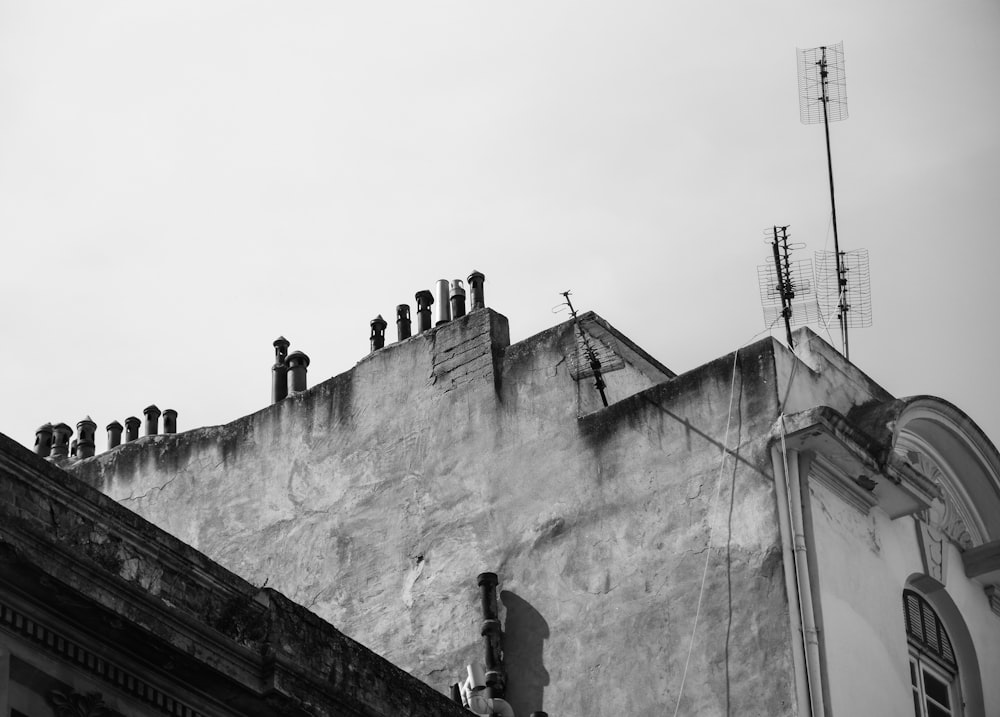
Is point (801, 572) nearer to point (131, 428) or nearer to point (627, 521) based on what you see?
point (627, 521)

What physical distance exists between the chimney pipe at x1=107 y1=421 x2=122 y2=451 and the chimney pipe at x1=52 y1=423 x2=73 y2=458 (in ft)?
2.07

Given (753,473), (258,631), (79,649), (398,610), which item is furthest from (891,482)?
(79,649)

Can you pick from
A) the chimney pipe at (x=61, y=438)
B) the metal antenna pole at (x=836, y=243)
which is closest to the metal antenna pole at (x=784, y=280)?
the metal antenna pole at (x=836, y=243)

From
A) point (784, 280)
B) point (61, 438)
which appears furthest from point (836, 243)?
point (61, 438)

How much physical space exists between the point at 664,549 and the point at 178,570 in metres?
6.33

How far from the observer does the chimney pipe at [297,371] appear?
1784 centimetres

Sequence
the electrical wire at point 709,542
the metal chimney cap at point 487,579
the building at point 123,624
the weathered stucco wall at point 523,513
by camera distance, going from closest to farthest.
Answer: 1. the building at point 123,624
2. the electrical wire at point 709,542
3. the weathered stucco wall at point 523,513
4. the metal chimney cap at point 487,579

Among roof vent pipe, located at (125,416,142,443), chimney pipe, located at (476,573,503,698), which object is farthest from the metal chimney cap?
roof vent pipe, located at (125,416,142,443)

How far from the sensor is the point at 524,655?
48.5ft

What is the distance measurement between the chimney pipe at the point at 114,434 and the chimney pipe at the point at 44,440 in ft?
2.71

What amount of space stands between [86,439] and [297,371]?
258 centimetres

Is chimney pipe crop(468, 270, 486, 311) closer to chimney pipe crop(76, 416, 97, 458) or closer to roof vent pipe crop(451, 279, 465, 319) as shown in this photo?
roof vent pipe crop(451, 279, 465, 319)

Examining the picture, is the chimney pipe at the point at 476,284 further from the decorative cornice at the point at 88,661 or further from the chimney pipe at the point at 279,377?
the decorative cornice at the point at 88,661

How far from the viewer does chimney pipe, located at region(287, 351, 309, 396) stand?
58.5ft
